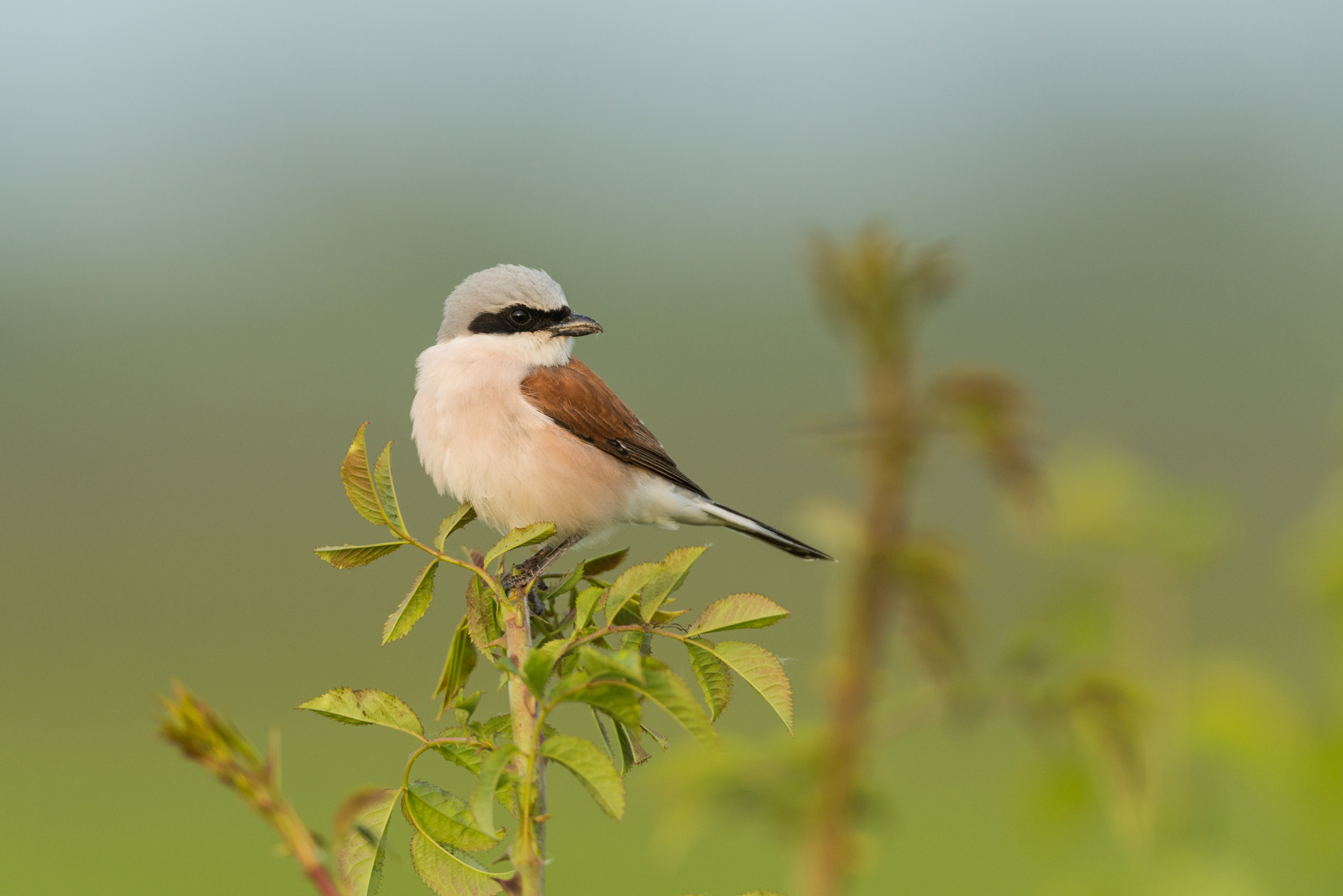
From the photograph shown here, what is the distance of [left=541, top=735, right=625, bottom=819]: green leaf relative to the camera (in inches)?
47.7

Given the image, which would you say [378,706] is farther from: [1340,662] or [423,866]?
[1340,662]

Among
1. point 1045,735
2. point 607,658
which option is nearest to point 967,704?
point 1045,735

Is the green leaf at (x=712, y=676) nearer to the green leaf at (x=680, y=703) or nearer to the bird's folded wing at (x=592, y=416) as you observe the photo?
the green leaf at (x=680, y=703)

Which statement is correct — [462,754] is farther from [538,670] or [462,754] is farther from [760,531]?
[760,531]

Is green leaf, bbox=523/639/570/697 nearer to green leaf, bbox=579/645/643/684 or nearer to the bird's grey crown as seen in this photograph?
green leaf, bbox=579/645/643/684

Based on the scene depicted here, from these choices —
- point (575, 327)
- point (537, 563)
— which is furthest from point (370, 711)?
point (575, 327)

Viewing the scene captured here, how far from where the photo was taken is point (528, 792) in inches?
47.7

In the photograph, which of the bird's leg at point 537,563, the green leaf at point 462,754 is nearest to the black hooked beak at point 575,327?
the bird's leg at point 537,563

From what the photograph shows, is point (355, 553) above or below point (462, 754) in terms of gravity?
above

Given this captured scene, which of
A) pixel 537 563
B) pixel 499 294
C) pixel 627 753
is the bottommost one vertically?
pixel 537 563

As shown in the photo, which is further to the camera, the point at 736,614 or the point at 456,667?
the point at 456,667

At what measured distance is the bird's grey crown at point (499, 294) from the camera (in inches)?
169

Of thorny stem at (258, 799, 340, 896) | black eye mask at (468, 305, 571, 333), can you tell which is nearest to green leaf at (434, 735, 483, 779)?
thorny stem at (258, 799, 340, 896)

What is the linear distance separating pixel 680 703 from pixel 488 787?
0.75ft
